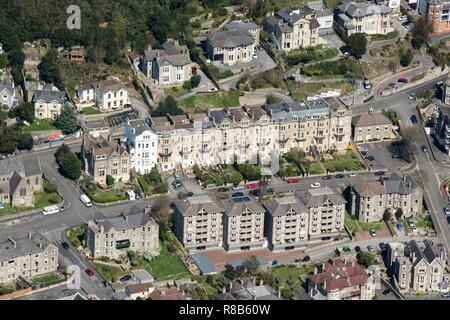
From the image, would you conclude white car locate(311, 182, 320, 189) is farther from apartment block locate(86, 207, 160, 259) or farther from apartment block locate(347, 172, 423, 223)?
apartment block locate(86, 207, 160, 259)

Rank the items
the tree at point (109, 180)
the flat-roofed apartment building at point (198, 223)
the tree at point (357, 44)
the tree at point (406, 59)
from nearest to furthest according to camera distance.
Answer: the flat-roofed apartment building at point (198, 223) < the tree at point (109, 180) < the tree at point (357, 44) < the tree at point (406, 59)

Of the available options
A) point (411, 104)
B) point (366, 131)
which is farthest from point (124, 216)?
point (411, 104)

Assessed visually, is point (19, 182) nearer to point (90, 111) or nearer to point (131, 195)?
point (131, 195)

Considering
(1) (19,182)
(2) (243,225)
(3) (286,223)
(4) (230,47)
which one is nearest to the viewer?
(2) (243,225)

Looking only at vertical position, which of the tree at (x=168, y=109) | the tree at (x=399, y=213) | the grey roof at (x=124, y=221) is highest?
the tree at (x=168, y=109)

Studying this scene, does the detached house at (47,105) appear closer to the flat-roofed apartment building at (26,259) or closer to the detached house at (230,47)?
the detached house at (230,47)

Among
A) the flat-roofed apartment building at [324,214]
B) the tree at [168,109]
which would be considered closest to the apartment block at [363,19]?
the tree at [168,109]

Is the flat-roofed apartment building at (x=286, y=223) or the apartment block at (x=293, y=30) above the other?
the apartment block at (x=293, y=30)

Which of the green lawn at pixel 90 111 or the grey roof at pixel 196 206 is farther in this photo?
the green lawn at pixel 90 111

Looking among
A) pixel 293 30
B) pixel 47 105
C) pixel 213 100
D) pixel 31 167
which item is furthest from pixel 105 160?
pixel 293 30
